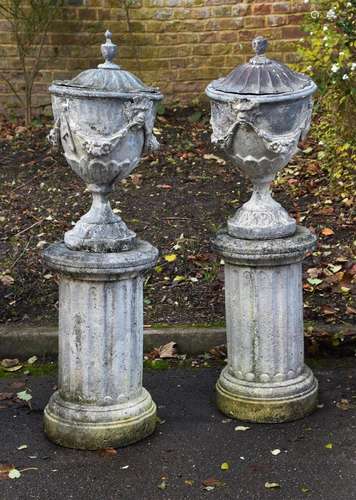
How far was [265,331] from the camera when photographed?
5.23m

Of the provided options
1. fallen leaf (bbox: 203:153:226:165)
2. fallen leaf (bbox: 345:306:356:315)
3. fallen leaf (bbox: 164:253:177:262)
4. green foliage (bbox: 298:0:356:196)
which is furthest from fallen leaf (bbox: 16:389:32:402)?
fallen leaf (bbox: 203:153:226:165)

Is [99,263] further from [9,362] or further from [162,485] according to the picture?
[9,362]

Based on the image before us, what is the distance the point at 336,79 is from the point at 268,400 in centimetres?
338

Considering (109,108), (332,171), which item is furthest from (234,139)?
(332,171)

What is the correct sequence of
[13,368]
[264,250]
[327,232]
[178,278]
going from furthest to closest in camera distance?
[327,232], [178,278], [13,368], [264,250]

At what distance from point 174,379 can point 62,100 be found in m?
1.87

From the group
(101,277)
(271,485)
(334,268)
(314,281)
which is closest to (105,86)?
(101,277)

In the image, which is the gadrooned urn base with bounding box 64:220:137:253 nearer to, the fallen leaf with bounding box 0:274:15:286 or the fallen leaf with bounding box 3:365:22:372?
the fallen leaf with bounding box 3:365:22:372

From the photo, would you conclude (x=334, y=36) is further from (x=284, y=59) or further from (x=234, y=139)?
(x=234, y=139)

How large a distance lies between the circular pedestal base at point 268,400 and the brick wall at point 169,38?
17.5 ft

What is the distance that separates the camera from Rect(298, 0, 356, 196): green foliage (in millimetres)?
7859

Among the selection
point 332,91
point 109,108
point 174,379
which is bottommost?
point 174,379

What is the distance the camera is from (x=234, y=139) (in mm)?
5008

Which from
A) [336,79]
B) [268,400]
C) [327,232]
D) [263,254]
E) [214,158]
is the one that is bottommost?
[268,400]
